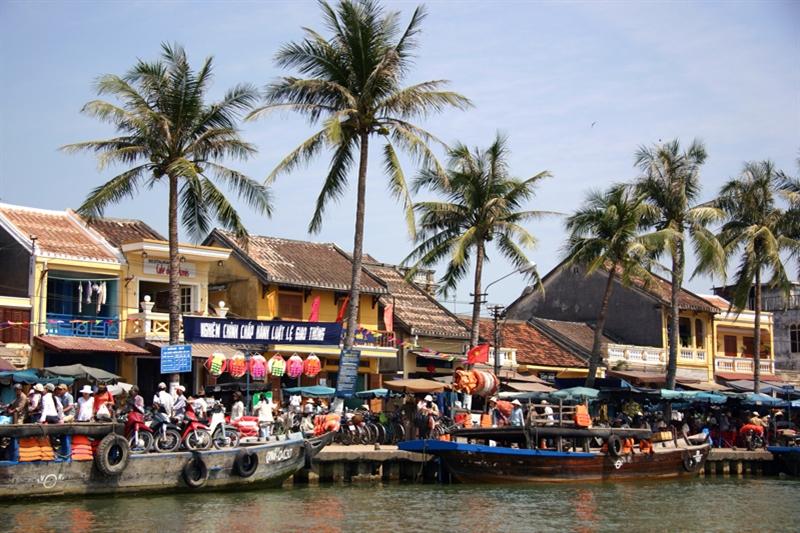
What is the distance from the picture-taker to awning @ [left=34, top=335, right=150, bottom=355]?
120 feet

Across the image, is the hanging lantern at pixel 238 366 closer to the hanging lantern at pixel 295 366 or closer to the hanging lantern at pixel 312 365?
the hanging lantern at pixel 295 366

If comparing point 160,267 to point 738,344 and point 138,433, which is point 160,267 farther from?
point 738,344

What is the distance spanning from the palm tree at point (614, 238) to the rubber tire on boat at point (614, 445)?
9.47 metres

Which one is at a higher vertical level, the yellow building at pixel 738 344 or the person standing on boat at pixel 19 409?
the yellow building at pixel 738 344

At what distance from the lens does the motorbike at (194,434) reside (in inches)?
1110

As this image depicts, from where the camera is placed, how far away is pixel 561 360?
175ft

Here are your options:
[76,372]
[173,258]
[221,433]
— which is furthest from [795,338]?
[76,372]

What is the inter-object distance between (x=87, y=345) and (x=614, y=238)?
20443 millimetres

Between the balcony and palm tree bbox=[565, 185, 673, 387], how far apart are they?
15.5 metres

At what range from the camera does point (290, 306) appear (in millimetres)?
45688

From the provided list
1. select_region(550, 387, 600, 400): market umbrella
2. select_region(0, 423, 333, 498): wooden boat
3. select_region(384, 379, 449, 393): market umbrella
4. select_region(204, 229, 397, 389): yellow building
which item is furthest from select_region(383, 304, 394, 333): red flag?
select_region(0, 423, 333, 498): wooden boat

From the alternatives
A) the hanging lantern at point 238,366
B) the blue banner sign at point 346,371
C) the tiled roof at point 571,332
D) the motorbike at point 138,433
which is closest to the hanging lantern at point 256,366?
the hanging lantern at point 238,366

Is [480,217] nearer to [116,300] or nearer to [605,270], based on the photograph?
[116,300]

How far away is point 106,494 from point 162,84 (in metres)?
12.0
